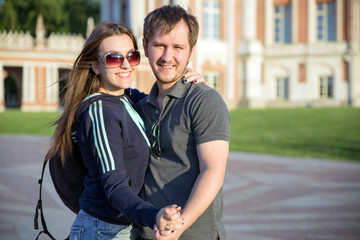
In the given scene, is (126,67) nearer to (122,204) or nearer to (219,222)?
(122,204)

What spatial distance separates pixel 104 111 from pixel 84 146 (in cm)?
20

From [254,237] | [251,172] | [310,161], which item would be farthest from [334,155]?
[254,237]

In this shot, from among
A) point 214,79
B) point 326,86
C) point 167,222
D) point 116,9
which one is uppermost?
point 116,9

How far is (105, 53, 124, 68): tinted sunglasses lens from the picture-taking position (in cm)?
224

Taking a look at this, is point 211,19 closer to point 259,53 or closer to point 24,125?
point 259,53

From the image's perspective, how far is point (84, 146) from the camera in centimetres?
207

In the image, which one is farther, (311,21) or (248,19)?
(311,21)

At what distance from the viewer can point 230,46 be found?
31.7 m

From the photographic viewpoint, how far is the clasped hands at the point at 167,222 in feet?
5.52

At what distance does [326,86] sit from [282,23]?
6102mm

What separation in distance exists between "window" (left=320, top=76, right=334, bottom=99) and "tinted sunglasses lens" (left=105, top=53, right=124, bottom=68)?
32572mm

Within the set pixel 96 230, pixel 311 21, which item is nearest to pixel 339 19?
pixel 311 21

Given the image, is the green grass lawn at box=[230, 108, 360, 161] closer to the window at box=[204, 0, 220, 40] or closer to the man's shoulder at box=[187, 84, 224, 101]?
the window at box=[204, 0, 220, 40]

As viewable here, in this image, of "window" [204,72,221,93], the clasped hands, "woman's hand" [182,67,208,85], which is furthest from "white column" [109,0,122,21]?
the clasped hands
